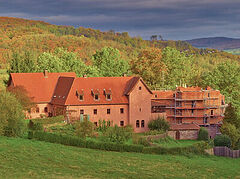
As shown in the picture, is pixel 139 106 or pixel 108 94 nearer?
pixel 108 94

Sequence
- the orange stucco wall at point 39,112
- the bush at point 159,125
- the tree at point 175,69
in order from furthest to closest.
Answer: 1. the tree at point 175,69
2. the orange stucco wall at point 39,112
3. the bush at point 159,125

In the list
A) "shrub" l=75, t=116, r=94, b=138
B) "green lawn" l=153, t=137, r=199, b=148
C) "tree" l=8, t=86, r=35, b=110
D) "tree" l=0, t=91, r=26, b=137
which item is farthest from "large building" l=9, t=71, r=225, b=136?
"tree" l=0, t=91, r=26, b=137

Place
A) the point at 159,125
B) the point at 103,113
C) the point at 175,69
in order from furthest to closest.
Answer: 1. the point at 175,69
2. the point at 103,113
3. the point at 159,125

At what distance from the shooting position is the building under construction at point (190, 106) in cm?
8275

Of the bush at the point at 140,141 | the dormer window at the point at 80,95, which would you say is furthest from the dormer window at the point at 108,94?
the bush at the point at 140,141

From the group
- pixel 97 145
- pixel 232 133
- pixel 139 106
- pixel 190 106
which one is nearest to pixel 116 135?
pixel 97 145

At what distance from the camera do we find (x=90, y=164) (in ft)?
124

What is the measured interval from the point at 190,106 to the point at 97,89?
22462 mm

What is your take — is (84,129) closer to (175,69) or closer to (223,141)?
(223,141)

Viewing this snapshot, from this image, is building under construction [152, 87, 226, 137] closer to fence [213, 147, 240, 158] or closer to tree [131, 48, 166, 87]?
tree [131, 48, 166, 87]

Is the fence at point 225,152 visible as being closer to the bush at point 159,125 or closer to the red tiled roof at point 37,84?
the bush at point 159,125

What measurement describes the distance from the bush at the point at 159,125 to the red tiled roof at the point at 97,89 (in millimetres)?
5602

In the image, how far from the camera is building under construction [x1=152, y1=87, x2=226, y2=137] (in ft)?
271

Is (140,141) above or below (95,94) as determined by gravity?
below
